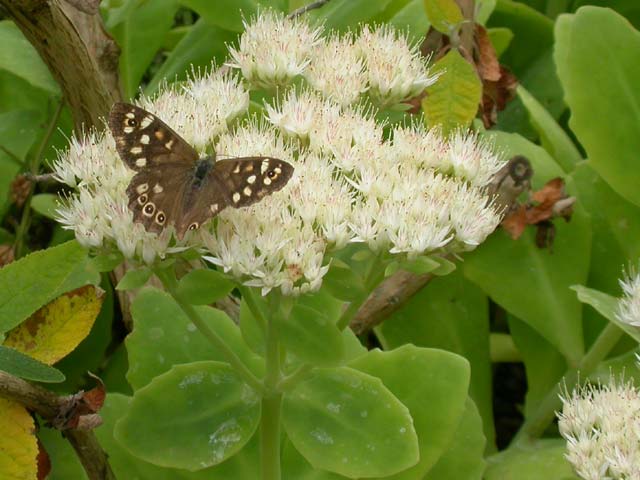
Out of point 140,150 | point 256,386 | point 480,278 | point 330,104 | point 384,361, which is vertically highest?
point 140,150

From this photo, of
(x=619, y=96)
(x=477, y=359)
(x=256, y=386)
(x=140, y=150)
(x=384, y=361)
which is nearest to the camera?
(x=140, y=150)

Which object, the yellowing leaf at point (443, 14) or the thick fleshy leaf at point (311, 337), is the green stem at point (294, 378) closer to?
→ the thick fleshy leaf at point (311, 337)

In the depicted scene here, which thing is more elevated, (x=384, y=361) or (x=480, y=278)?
(x=384, y=361)

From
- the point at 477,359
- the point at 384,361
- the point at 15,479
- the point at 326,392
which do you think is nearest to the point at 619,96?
the point at 477,359

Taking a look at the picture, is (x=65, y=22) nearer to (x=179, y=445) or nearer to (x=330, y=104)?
(x=330, y=104)

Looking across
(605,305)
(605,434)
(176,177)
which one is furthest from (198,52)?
(605,434)

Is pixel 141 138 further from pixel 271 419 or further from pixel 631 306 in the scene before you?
pixel 631 306
